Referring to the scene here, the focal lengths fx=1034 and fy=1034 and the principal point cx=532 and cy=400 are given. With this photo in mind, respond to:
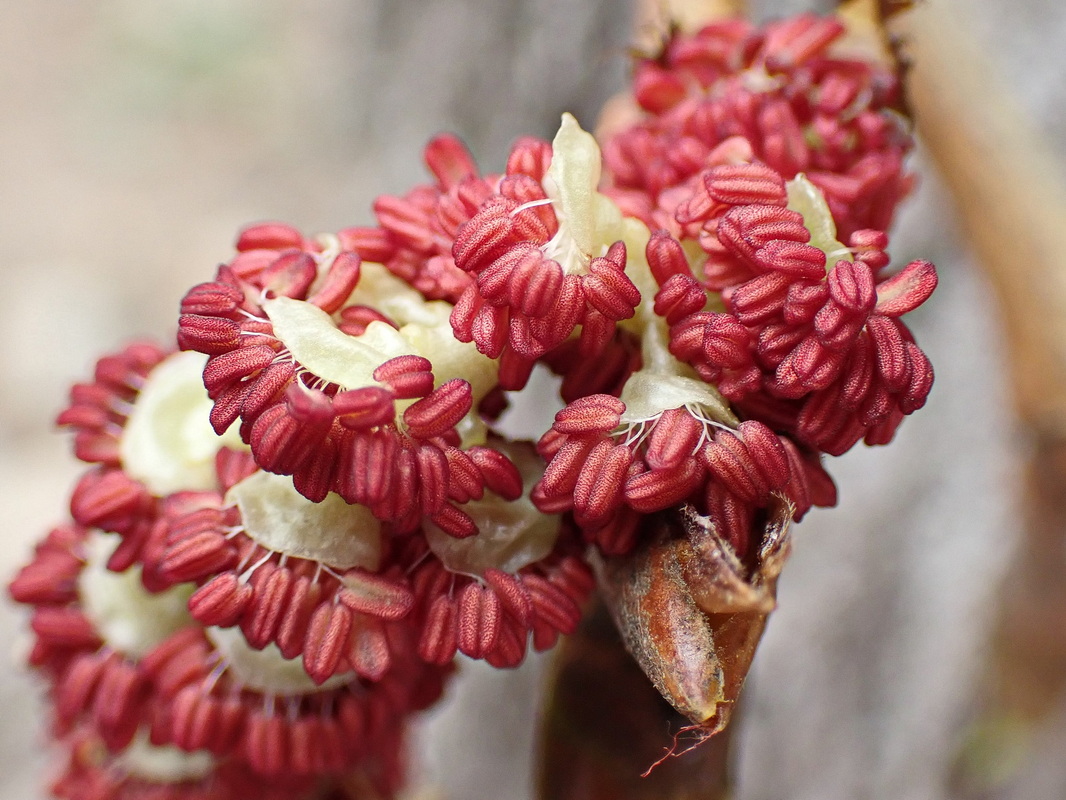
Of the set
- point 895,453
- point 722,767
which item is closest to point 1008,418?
point 895,453

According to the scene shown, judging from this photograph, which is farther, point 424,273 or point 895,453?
point 895,453

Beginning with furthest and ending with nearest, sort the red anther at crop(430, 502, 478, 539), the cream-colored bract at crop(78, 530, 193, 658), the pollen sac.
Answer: the cream-colored bract at crop(78, 530, 193, 658) → the red anther at crop(430, 502, 478, 539) → the pollen sac

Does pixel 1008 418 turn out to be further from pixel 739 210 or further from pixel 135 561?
pixel 135 561

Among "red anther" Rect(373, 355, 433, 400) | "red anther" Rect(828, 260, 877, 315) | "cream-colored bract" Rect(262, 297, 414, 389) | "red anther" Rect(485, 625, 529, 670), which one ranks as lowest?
"red anther" Rect(485, 625, 529, 670)

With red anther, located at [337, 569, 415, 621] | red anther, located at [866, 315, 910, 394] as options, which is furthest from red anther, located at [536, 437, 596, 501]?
red anther, located at [866, 315, 910, 394]

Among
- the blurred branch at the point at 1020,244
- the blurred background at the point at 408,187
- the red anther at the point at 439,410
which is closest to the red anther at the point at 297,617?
the red anther at the point at 439,410

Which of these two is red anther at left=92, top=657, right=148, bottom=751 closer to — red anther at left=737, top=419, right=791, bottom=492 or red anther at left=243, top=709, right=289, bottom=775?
red anther at left=243, top=709, right=289, bottom=775

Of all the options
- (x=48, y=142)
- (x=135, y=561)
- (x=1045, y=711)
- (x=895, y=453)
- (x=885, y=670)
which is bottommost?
(x=1045, y=711)

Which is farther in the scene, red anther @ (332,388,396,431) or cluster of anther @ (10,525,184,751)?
cluster of anther @ (10,525,184,751)

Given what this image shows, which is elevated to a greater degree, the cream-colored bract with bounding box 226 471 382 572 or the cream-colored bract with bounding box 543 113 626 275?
the cream-colored bract with bounding box 543 113 626 275
